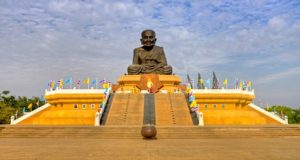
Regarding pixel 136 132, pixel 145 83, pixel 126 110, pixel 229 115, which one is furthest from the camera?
pixel 145 83

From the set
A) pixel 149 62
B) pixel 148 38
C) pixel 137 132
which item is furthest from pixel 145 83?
pixel 137 132

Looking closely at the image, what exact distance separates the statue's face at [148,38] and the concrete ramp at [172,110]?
880 centimetres

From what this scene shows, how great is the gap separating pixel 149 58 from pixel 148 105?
1028cm

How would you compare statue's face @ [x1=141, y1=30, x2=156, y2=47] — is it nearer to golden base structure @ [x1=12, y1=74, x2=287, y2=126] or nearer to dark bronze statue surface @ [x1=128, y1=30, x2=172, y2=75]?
dark bronze statue surface @ [x1=128, y1=30, x2=172, y2=75]

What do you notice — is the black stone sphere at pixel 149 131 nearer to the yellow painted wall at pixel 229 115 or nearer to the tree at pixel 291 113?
the yellow painted wall at pixel 229 115

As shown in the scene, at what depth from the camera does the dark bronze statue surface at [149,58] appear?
3102cm

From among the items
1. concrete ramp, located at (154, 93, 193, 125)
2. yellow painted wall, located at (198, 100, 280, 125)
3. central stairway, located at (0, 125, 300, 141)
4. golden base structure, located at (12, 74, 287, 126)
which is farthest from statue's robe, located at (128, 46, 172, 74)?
central stairway, located at (0, 125, 300, 141)

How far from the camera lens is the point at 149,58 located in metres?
32.1

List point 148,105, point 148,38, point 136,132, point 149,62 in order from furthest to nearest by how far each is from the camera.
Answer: point 149,62, point 148,38, point 148,105, point 136,132

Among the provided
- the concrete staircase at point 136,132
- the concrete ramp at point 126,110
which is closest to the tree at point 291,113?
the concrete ramp at point 126,110

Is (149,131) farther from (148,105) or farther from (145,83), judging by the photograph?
(145,83)

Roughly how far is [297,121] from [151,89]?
25.5m

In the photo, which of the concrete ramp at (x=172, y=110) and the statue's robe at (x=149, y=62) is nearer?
the concrete ramp at (x=172, y=110)

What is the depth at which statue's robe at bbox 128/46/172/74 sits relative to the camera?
31.0 metres
